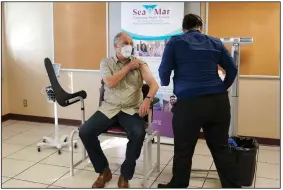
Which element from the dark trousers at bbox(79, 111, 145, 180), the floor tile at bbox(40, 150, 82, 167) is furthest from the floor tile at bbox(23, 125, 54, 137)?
the dark trousers at bbox(79, 111, 145, 180)

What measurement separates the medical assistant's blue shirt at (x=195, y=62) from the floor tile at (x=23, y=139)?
2125 millimetres

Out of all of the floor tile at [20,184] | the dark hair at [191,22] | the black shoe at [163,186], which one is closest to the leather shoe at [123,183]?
the black shoe at [163,186]

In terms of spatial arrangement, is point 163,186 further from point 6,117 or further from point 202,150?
point 6,117

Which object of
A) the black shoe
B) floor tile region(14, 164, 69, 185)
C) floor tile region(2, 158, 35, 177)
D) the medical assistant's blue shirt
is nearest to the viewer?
the medical assistant's blue shirt

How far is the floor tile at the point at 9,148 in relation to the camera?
11.2 feet

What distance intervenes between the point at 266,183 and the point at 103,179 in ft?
4.31

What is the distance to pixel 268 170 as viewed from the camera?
2.98 meters

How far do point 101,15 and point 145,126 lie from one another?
185cm

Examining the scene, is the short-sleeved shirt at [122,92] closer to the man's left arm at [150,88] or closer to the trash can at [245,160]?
the man's left arm at [150,88]

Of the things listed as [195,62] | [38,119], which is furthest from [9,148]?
[195,62]

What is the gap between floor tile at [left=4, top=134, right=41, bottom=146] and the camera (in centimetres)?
375

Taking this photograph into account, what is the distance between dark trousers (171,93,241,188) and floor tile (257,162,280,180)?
0.51m

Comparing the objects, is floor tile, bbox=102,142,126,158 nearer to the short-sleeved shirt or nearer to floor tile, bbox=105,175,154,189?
floor tile, bbox=105,175,154,189

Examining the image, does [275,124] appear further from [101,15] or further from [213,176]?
[101,15]
